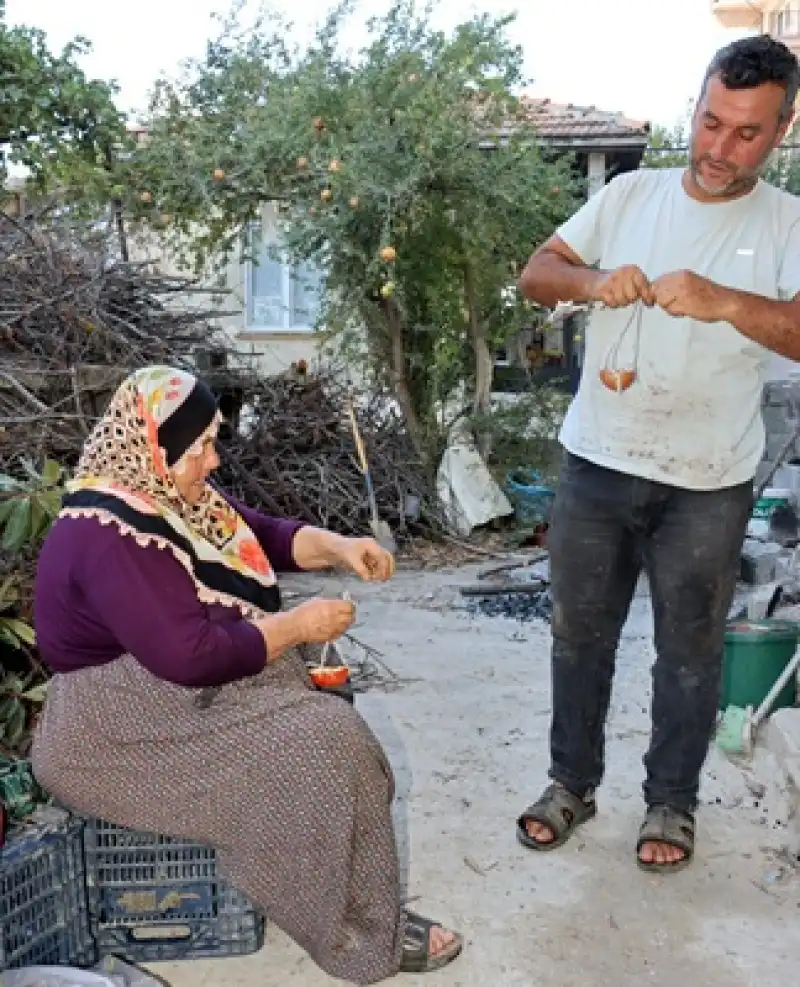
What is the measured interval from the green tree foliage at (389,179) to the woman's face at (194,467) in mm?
4739

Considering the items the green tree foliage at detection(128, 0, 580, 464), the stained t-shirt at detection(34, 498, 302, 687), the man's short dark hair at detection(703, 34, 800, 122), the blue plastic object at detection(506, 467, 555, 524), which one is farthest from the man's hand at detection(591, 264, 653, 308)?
the blue plastic object at detection(506, 467, 555, 524)

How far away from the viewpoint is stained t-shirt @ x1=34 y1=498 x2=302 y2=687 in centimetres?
185

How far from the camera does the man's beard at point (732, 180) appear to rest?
7.47ft

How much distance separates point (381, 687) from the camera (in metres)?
4.16

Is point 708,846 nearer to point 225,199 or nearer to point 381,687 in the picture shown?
point 381,687

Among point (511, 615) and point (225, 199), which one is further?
point (225, 199)

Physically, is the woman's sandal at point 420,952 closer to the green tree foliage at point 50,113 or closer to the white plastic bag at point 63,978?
the white plastic bag at point 63,978

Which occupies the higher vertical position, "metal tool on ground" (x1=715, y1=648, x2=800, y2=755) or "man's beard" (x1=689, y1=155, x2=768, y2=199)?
"man's beard" (x1=689, y1=155, x2=768, y2=199)

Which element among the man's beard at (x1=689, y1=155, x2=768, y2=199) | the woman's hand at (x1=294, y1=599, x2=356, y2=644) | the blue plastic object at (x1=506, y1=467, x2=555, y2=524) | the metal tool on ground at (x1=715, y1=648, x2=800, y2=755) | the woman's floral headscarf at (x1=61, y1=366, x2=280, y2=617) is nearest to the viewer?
the woman's floral headscarf at (x1=61, y1=366, x2=280, y2=617)

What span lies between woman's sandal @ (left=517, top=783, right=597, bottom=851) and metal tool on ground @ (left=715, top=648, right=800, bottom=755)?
0.80m

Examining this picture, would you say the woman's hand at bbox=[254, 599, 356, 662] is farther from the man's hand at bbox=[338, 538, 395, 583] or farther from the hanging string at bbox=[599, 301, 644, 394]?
the hanging string at bbox=[599, 301, 644, 394]

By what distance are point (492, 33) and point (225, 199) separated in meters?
2.40

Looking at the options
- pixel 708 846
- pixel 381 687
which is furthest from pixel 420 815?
pixel 381 687

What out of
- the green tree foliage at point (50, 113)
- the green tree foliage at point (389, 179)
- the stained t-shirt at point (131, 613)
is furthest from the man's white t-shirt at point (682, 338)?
the green tree foliage at point (50, 113)
